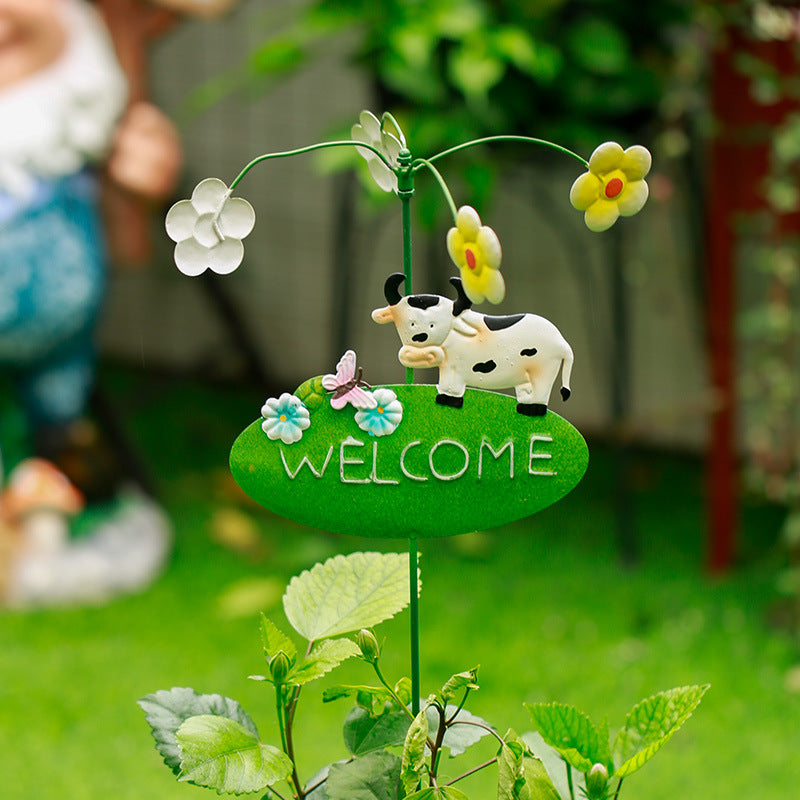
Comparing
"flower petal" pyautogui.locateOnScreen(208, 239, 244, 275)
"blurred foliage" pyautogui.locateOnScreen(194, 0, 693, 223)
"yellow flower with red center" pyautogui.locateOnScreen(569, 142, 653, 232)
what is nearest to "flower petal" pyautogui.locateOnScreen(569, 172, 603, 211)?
"yellow flower with red center" pyautogui.locateOnScreen(569, 142, 653, 232)

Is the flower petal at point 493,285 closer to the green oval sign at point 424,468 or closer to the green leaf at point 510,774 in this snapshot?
the green oval sign at point 424,468

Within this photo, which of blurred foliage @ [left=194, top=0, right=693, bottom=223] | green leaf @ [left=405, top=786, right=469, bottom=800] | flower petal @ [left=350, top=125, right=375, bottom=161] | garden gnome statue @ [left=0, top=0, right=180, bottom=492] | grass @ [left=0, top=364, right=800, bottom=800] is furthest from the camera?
garden gnome statue @ [left=0, top=0, right=180, bottom=492]

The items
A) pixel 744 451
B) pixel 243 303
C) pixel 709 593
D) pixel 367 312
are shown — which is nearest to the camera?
pixel 709 593

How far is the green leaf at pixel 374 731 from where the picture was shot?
748 mm

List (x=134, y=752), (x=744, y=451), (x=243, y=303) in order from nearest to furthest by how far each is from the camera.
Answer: (x=134, y=752) < (x=744, y=451) < (x=243, y=303)

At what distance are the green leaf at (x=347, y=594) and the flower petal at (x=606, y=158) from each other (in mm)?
288

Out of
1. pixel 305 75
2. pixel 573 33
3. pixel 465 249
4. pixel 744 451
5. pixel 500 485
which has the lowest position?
pixel 744 451

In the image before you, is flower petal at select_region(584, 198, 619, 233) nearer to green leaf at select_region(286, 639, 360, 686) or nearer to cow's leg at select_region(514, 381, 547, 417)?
cow's leg at select_region(514, 381, 547, 417)

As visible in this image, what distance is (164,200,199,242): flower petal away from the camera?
2.31 ft

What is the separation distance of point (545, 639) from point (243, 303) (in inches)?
77.5

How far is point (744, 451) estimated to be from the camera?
9.69 feet

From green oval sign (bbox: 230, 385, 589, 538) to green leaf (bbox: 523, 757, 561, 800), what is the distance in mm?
149

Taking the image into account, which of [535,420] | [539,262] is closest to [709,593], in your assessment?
[539,262]

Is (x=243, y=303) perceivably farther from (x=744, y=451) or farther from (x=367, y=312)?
(x=744, y=451)
